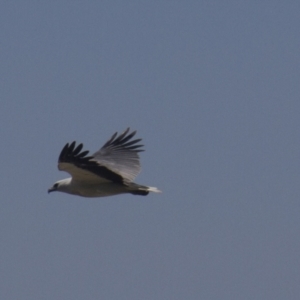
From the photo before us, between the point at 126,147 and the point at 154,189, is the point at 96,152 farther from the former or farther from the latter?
the point at 154,189

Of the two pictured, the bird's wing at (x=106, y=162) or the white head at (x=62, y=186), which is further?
the white head at (x=62, y=186)

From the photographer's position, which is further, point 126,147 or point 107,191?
point 126,147

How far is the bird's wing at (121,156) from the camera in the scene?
36969 millimetres

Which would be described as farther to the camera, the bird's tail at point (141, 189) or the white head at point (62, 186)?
the white head at point (62, 186)

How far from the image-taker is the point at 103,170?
3566cm

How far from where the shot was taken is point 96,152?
38.8 metres

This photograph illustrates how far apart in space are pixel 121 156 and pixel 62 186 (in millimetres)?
1836

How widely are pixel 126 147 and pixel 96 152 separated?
682 mm

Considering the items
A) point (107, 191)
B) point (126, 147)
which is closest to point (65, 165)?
point (107, 191)

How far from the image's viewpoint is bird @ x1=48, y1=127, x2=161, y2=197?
3491cm

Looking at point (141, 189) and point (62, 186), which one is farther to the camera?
point (62, 186)

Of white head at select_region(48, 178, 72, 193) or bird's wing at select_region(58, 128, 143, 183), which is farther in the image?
white head at select_region(48, 178, 72, 193)

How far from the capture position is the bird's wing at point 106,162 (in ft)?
114

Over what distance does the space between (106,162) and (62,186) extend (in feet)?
3.79
